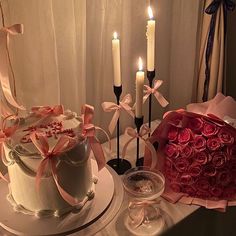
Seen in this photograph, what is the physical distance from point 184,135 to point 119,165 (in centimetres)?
21

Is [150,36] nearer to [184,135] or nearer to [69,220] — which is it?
[184,135]

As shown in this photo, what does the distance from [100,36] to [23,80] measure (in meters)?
0.26

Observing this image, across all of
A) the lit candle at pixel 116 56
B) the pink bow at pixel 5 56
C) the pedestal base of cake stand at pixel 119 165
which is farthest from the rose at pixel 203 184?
the pink bow at pixel 5 56

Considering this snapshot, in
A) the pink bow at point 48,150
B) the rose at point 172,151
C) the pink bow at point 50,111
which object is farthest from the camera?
the rose at point 172,151

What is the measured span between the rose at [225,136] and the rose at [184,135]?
0.25 feet

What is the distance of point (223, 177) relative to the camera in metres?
0.96

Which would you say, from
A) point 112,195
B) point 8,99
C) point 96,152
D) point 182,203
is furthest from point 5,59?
point 182,203

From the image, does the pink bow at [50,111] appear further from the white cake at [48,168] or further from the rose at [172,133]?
the rose at [172,133]

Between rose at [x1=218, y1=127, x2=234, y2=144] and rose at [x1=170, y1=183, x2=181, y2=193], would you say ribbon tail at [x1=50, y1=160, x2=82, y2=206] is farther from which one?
rose at [x1=218, y1=127, x2=234, y2=144]

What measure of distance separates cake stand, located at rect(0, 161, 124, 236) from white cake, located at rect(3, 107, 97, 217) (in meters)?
0.02

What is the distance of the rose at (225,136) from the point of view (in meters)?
0.96

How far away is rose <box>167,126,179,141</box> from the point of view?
1000 mm

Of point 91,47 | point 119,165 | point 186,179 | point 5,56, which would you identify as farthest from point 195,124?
point 5,56

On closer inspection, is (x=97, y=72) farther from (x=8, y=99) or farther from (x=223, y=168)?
(x=223, y=168)
